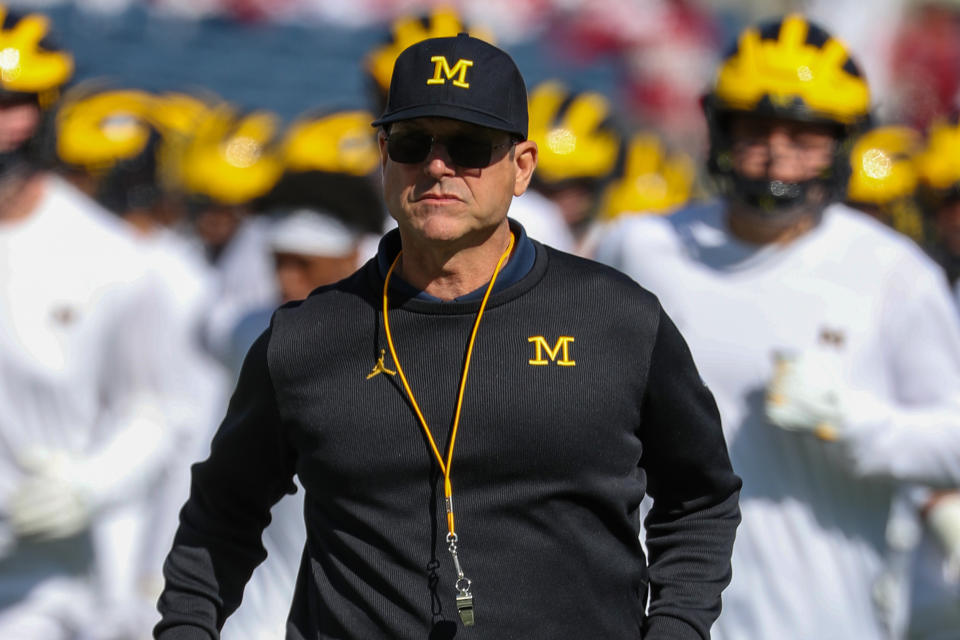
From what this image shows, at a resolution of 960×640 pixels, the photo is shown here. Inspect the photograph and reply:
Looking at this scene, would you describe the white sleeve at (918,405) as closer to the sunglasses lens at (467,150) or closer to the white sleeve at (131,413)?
the white sleeve at (131,413)

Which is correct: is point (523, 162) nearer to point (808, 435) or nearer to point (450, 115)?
point (450, 115)

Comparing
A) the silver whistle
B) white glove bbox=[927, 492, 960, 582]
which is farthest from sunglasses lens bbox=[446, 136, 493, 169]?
white glove bbox=[927, 492, 960, 582]

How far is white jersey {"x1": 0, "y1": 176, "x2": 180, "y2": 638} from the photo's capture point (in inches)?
259

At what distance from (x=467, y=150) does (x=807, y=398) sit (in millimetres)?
2681

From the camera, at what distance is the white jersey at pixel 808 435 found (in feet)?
19.9

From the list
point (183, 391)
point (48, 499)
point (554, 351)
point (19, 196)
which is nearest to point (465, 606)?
point (554, 351)

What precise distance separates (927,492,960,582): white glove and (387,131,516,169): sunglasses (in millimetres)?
3847

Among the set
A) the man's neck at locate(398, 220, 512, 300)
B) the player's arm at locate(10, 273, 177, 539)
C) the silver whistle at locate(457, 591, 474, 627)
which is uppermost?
the player's arm at locate(10, 273, 177, 539)

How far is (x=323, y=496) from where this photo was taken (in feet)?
12.1

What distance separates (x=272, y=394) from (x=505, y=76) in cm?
78

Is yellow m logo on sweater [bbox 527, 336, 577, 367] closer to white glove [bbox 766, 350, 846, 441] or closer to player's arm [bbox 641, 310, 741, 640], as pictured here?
player's arm [bbox 641, 310, 741, 640]

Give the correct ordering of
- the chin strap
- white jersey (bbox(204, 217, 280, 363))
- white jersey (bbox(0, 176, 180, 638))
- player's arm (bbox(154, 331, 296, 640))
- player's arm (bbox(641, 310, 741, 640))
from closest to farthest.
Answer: player's arm (bbox(641, 310, 741, 640)) < player's arm (bbox(154, 331, 296, 640)) < the chin strap < white jersey (bbox(0, 176, 180, 638)) < white jersey (bbox(204, 217, 280, 363))

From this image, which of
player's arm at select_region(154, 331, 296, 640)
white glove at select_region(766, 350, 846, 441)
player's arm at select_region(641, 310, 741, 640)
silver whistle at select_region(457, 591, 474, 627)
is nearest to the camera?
silver whistle at select_region(457, 591, 474, 627)

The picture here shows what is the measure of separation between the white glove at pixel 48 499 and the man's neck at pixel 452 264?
123 inches
